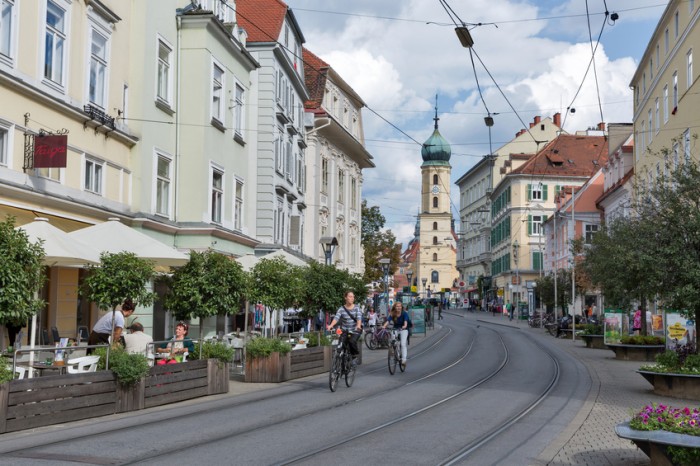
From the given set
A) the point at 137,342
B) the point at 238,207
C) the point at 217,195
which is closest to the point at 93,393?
the point at 137,342

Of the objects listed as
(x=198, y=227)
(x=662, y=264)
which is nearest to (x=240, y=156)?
(x=198, y=227)

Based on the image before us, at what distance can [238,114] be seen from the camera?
105 ft

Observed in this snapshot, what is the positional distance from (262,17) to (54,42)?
19.8 metres

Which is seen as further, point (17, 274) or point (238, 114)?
point (238, 114)

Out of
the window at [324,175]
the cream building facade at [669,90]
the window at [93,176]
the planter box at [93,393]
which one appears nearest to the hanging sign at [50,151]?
the window at [93,176]

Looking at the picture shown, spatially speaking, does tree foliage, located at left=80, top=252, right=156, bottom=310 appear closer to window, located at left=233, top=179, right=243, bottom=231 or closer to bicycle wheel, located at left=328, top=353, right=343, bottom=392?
bicycle wheel, located at left=328, top=353, right=343, bottom=392

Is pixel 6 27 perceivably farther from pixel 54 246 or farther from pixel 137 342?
pixel 137 342

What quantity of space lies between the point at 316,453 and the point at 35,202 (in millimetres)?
11470

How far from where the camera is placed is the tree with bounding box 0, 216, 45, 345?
39.1 ft

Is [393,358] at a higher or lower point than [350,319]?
lower

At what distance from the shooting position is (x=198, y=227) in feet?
89.6

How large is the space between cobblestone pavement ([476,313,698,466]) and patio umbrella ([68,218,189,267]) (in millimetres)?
8867

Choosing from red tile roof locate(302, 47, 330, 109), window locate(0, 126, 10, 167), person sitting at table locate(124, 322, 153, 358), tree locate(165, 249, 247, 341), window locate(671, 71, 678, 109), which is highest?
red tile roof locate(302, 47, 330, 109)

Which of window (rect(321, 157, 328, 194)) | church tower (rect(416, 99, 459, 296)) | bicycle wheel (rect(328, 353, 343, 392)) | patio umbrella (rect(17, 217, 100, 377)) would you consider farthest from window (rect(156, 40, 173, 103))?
church tower (rect(416, 99, 459, 296))
